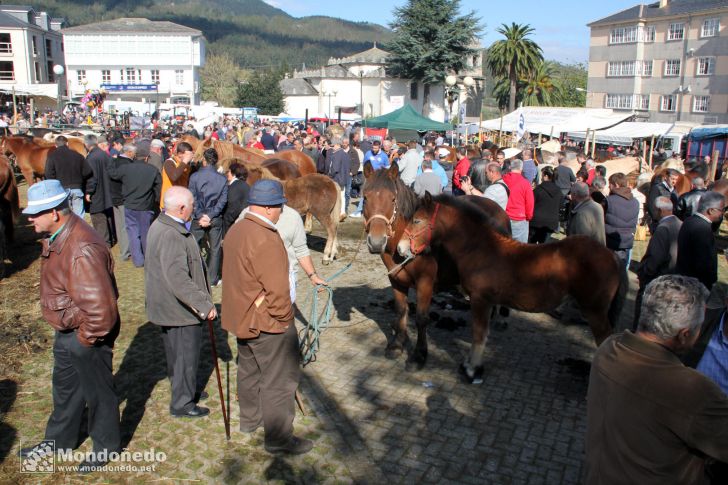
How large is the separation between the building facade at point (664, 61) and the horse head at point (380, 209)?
51197 millimetres

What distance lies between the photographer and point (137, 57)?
86.1 m

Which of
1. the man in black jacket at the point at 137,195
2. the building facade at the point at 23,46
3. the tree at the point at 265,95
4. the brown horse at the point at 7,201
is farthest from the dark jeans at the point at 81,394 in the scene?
the building facade at the point at 23,46

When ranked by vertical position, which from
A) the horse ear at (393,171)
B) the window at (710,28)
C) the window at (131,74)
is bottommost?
the horse ear at (393,171)

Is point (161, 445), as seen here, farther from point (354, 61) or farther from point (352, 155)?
point (354, 61)

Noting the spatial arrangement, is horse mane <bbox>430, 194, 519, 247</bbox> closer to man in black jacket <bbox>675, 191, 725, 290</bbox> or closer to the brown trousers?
man in black jacket <bbox>675, 191, 725, 290</bbox>

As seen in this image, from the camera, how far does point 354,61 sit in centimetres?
7738

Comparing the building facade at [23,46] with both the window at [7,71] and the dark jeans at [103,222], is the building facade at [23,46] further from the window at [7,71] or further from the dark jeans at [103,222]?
the dark jeans at [103,222]

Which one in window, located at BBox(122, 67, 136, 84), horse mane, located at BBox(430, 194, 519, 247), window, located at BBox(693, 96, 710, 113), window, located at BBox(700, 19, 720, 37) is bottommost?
horse mane, located at BBox(430, 194, 519, 247)

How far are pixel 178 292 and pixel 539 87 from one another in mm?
69389

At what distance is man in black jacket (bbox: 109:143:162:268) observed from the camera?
9.62 m

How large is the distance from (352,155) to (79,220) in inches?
532

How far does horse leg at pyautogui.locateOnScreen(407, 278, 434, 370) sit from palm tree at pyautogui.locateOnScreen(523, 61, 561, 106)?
65.1 meters

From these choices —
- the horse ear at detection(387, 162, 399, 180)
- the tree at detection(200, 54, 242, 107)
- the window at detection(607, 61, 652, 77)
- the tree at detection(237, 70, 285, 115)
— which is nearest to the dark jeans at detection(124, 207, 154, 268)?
the horse ear at detection(387, 162, 399, 180)

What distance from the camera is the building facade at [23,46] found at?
228 ft
